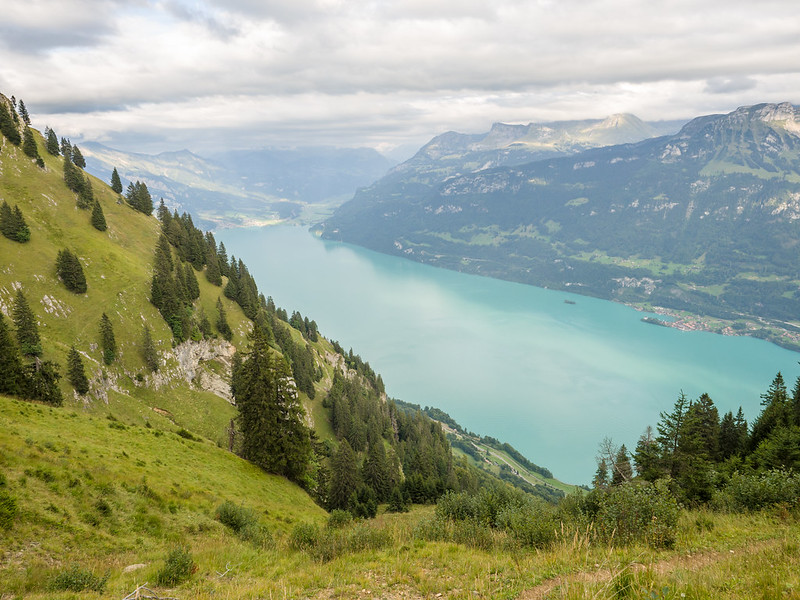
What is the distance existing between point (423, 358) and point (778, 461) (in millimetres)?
155295

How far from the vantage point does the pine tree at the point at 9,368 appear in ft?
91.7

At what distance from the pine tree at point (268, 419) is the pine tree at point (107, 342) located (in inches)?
796

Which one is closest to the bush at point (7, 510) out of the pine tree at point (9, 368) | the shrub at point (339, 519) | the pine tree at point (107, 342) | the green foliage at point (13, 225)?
the shrub at point (339, 519)

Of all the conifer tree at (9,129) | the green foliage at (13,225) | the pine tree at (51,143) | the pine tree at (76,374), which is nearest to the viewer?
the pine tree at (76,374)

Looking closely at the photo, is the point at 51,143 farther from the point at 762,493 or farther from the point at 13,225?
the point at 762,493

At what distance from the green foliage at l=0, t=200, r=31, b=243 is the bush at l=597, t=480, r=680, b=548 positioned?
6962cm

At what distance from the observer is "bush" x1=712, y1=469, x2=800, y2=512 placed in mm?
16922

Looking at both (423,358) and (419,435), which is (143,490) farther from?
(423,358)

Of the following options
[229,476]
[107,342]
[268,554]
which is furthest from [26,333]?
[268,554]

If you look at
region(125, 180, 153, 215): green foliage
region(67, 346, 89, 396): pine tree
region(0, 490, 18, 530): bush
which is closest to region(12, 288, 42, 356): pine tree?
region(67, 346, 89, 396): pine tree

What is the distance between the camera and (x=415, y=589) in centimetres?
1166

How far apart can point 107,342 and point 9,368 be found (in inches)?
745

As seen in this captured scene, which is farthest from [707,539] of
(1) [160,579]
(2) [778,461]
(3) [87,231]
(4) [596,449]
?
(4) [596,449]

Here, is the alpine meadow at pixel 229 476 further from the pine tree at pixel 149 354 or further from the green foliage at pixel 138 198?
the green foliage at pixel 138 198
